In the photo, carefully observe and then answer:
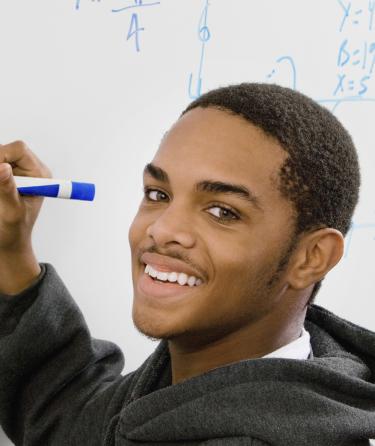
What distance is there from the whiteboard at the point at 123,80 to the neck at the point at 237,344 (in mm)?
187

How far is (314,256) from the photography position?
0.72m

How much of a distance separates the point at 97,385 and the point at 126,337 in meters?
0.10

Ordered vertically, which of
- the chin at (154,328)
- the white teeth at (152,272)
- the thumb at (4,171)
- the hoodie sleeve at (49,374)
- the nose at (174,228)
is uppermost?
the thumb at (4,171)

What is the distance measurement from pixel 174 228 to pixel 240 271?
0.27 ft

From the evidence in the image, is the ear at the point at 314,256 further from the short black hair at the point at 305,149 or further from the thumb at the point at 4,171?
the thumb at the point at 4,171

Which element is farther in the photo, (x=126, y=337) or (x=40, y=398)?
(x=126, y=337)

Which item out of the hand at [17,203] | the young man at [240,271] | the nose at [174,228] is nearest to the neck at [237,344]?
the young man at [240,271]

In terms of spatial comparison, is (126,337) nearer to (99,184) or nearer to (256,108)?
(99,184)

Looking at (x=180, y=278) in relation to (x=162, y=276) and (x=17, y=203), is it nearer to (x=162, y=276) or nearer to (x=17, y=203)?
(x=162, y=276)

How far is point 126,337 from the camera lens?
37.3 inches

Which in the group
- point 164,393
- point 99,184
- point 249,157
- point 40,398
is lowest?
point 40,398

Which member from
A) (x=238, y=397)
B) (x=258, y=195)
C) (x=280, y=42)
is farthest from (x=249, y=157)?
(x=280, y=42)

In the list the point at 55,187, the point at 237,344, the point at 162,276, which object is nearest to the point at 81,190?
the point at 55,187

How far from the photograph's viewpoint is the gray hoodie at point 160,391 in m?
0.63
